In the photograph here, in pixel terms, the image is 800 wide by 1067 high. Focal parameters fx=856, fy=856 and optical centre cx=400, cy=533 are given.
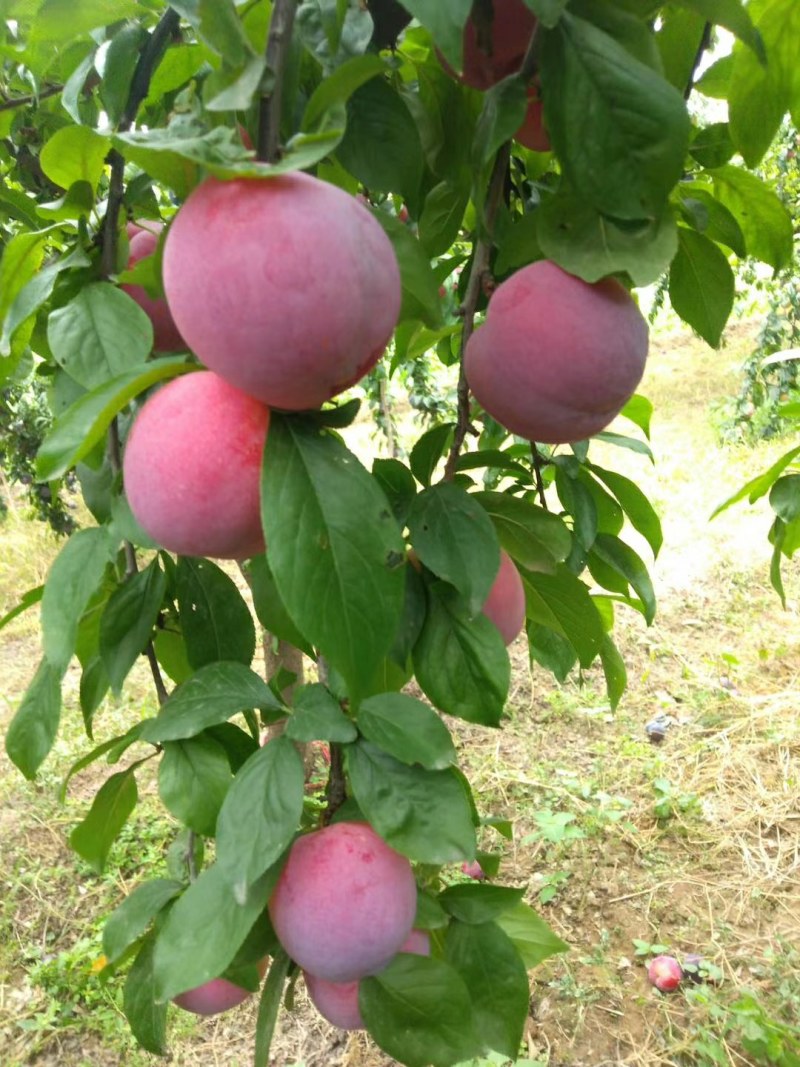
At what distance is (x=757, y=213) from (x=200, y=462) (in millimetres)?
577

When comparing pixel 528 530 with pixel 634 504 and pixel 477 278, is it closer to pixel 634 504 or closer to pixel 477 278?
pixel 477 278

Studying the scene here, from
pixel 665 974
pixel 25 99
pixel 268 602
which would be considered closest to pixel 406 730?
pixel 268 602

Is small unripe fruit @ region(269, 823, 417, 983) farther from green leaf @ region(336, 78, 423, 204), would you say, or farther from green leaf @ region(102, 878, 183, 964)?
green leaf @ region(336, 78, 423, 204)

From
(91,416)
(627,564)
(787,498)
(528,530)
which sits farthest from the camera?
(787,498)

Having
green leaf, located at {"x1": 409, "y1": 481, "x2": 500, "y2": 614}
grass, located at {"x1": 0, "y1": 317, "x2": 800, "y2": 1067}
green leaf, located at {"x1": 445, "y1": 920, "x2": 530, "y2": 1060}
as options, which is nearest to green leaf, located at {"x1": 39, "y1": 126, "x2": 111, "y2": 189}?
green leaf, located at {"x1": 409, "y1": 481, "x2": 500, "y2": 614}

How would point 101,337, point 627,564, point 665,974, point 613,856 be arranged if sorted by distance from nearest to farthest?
point 101,337, point 627,564, point 665,974, point 613,856

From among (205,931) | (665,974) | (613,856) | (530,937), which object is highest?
(205,931)

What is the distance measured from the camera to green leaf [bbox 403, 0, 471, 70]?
1.26 ft

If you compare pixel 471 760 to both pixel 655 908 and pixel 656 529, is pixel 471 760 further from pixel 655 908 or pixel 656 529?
pixel 656 529

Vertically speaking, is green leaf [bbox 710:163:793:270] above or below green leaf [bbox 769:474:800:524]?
above

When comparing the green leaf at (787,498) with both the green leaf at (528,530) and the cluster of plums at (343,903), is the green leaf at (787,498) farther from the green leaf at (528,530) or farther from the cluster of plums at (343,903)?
the cluster of plums at (343,903)

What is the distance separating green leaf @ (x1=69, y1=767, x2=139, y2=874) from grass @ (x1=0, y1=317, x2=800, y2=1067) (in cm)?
109

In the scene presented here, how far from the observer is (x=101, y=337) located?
599 millimetres

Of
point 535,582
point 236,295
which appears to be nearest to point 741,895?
point 535,582
